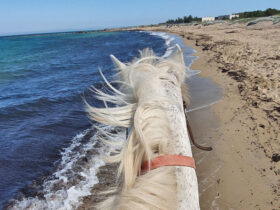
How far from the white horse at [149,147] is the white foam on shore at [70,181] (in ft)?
4.48

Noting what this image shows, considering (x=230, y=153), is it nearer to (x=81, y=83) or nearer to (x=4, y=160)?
(x=4, y=160)

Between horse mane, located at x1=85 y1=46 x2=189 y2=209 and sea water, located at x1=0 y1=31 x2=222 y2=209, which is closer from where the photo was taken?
horse mane, located at x1=85 y1=46 x2=189 y2=209

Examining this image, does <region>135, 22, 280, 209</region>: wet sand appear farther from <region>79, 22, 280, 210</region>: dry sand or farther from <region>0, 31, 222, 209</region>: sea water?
<region>0, 31, 222, 209</region>: sea water

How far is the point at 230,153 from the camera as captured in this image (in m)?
3.44

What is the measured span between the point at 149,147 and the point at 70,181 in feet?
8.55

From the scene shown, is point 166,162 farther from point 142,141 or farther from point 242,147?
point 242,147

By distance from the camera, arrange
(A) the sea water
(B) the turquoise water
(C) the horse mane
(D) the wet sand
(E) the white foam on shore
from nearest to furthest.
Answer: (C) the horse mane → (D) the wet sand → (E) the white foam on shore → (A) the sea water → (B) the turquoise water

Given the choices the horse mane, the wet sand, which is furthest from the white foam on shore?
the wet sand

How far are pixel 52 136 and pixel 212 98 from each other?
4.20 metres

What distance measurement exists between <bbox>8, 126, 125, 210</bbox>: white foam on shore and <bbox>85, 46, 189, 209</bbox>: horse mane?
Result: 1.35 metres

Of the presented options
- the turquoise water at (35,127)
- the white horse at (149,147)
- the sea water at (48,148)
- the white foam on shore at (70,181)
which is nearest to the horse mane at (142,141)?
the white horse at (149,147)

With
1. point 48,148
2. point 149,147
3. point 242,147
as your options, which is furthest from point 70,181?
point 242,147

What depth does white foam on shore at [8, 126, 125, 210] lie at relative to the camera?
2.86m

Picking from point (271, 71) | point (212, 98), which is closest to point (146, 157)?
point (212, 98)
